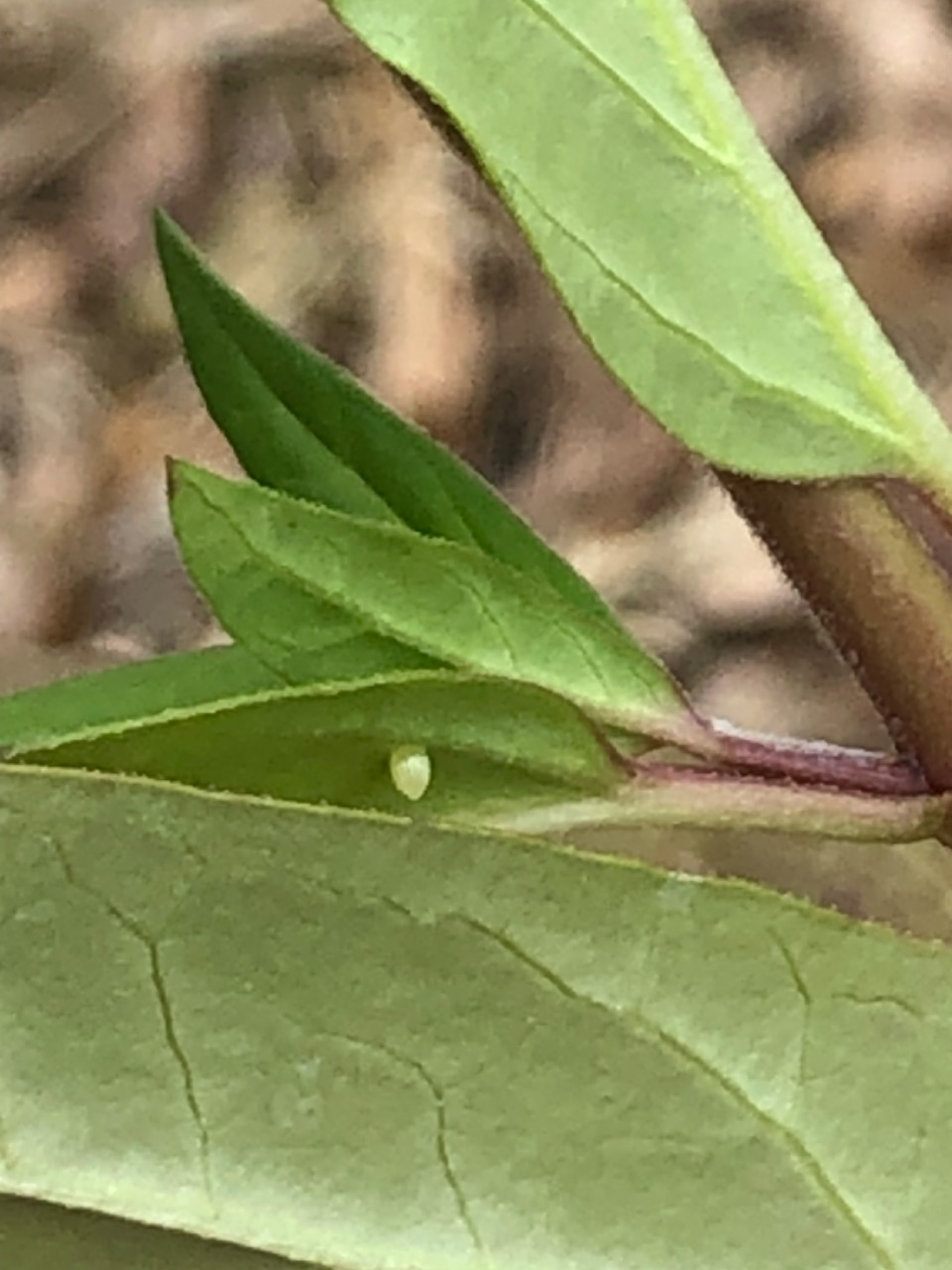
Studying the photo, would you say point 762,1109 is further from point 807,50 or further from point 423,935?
point 807,50

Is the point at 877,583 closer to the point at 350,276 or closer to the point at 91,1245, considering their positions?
the point at 91,1245

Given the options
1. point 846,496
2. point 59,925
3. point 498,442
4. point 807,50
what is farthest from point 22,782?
point 807,50

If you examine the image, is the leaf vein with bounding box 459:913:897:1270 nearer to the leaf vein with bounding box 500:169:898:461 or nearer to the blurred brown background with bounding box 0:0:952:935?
the leaf vein with bounding box 500:169:898:461

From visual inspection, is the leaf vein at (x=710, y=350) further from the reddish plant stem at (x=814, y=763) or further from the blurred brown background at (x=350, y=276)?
the blurred brown background at (x=350, y=276)

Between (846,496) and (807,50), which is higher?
(846,496)

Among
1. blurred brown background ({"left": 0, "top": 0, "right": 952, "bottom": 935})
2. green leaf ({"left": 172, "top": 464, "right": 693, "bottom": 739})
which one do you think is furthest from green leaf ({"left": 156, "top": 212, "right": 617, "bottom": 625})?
blurred brown background ({"left": 0, "top": 0, "right": 952, "bottom": 935})

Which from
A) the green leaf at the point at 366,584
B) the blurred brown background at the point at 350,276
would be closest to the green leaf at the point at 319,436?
the green leaf at the point at 366,584

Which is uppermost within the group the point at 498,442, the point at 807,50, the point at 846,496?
the point at 846,496
